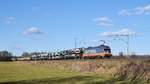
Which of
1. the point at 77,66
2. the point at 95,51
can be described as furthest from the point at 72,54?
the point at 77,66

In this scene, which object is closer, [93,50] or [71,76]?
[71,76]

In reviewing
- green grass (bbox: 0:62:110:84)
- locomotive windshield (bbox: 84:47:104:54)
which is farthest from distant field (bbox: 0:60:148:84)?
locomotive windshield (bbox: 84:47:104:54)

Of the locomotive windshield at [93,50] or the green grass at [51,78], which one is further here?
the locomotive windshield at [93,50]

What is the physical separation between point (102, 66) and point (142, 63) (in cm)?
1050

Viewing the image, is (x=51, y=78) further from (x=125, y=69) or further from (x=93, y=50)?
(x=93, y=50)

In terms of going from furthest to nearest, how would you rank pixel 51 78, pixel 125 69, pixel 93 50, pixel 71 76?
pixel 93 50
pixel 71 76
pixel 51 78
pixel 125 69

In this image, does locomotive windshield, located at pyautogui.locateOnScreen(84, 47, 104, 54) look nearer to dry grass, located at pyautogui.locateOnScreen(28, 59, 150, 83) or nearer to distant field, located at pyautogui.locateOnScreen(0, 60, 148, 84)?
distant field, located at pyautogui.locateOnScreen(0, 60, 148, 84)

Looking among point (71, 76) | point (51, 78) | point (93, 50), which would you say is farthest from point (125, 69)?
point (93, 50)

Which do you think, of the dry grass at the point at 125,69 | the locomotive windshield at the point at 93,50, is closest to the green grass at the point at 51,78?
the dry grass at the point at 125,69

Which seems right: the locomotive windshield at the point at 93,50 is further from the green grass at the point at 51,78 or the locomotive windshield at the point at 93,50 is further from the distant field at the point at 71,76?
the green grass at the point at 51,78

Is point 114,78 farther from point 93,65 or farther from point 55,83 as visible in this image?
point 93,65

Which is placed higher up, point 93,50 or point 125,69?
point 93,50

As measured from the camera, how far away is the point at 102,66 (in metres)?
42.3

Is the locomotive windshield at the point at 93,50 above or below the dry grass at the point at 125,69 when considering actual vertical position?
above
